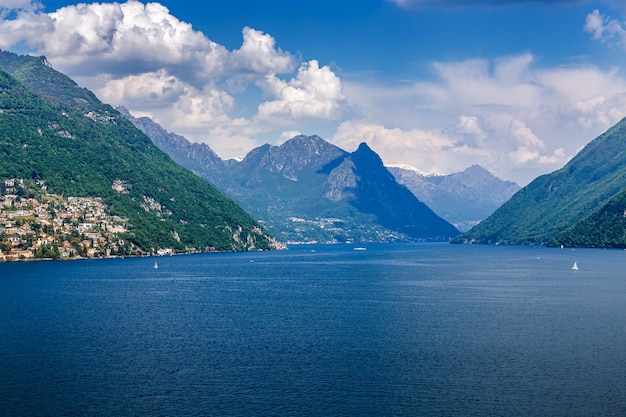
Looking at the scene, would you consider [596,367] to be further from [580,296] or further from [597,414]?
[580,296]

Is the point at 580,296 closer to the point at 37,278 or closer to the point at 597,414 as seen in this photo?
the point at 597,414

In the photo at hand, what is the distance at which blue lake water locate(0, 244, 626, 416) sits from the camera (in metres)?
66.1

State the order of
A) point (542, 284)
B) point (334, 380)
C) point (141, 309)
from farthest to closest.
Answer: point (542, 284) < point (141, 309) < point (334, 380)

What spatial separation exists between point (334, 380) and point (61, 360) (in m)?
36.5

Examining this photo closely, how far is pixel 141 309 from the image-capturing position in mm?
129625

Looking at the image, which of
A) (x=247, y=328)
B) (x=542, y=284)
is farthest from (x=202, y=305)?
(x=542, y=284)

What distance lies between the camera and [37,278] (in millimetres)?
187375

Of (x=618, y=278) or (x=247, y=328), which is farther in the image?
(x=618, y=278)

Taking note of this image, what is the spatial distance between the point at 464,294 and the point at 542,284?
37470 mm

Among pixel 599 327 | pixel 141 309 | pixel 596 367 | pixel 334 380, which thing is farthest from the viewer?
A: pixel 141 309

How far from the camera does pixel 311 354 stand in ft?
288

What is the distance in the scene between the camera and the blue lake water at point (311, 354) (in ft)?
217

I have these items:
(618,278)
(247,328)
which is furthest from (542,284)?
(247,328)

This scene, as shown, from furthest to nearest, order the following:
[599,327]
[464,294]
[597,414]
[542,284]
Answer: [542,284] → [464,294] → [599,327] → [597,414]
